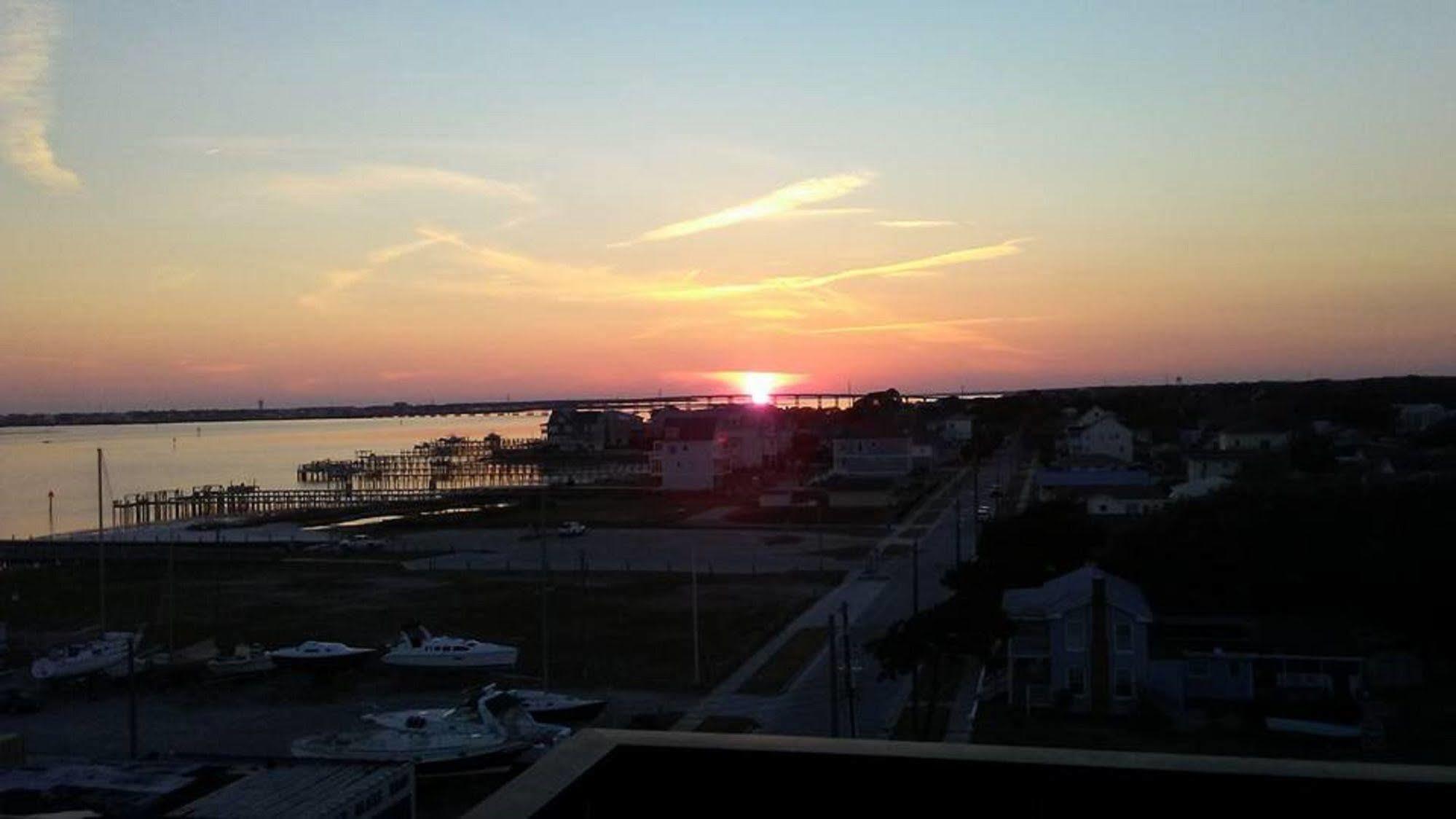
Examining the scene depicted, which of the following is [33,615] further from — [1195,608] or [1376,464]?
[1376,464]

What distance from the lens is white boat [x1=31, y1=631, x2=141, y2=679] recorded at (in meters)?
16.8

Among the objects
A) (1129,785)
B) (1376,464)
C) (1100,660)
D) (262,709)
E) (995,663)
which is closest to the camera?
(1129,785)

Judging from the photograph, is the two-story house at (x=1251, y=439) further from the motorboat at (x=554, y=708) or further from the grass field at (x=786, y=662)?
the motorboat at (x=554, y=708)

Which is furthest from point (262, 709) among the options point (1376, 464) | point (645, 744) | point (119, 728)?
point (1376, 464)

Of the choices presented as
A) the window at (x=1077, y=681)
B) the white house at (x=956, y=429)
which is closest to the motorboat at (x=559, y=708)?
the window at (x=1077, y=681)

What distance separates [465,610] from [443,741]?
1029 cm

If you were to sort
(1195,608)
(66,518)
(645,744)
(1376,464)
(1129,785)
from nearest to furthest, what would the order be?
(1129,785) < (645,744) < (1195,608) < (1376,464) < (66,518)

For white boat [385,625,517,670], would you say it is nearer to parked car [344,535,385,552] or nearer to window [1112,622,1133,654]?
window [1112,622,1133,654]

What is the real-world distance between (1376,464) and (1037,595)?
1791cm

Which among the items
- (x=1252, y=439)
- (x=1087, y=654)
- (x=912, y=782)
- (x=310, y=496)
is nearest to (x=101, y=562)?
(x=1087, y=654)

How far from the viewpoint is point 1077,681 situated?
44.1 ft

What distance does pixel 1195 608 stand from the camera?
53.9 feet

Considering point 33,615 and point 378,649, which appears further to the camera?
point 33,615

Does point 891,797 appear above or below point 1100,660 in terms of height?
above
